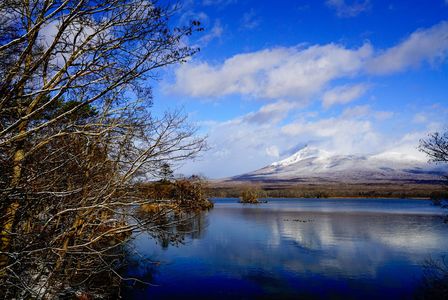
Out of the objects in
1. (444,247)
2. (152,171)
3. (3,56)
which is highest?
(3,56)

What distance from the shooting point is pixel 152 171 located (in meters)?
7.89

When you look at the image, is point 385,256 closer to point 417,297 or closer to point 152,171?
point 417,297

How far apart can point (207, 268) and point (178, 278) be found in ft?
7.17

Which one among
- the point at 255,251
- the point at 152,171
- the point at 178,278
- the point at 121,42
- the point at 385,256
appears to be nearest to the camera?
the point at 121,42

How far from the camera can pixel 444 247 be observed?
23531 millimetres

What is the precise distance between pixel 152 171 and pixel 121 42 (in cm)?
289

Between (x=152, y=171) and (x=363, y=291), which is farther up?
(x=152, y=171)

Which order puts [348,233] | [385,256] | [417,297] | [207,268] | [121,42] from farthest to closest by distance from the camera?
[348,233]
[385,256]
[207,268]
[417,297]
[121,42]

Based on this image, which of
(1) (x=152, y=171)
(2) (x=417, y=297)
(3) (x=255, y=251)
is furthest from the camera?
(3) (x=255, y=251)

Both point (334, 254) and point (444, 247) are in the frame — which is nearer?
point (334, 254)

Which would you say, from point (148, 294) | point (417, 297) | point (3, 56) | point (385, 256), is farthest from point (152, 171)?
point (385, 256)

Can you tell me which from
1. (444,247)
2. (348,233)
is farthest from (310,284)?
(348,233)

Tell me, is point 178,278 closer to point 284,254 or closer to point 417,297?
point 284,254

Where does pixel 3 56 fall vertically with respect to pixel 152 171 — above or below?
above
